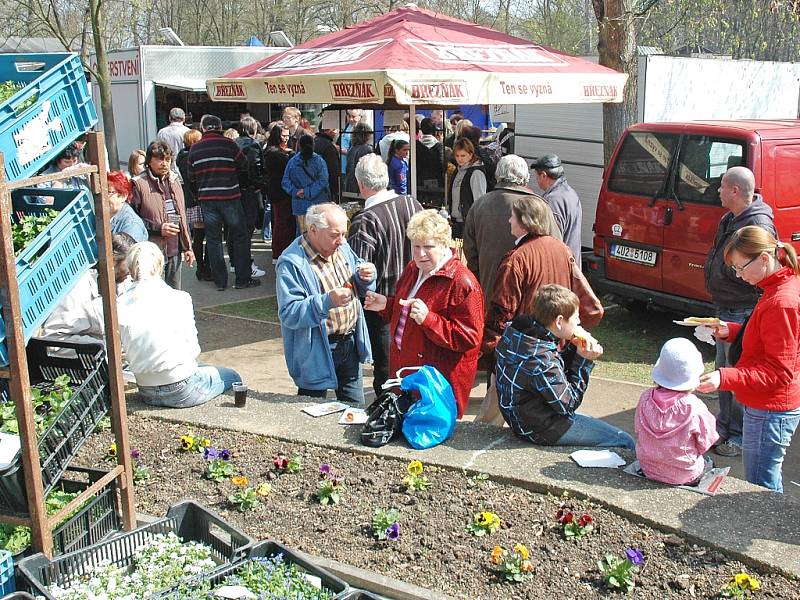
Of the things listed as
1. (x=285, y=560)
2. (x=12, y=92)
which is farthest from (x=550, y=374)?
(x=12, y=92)

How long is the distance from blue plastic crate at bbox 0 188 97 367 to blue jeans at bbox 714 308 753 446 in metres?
4.35

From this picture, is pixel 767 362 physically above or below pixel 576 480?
above

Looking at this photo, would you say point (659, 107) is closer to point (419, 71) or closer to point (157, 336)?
point (419, 71)

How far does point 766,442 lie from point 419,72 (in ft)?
14.6

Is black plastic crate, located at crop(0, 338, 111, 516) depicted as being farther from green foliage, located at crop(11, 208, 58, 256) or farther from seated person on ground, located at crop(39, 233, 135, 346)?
seated person on ground, located at crop(39, 233, 135, 346)

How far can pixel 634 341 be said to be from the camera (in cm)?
874

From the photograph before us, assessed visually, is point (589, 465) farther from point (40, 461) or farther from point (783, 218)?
point (783, 218)

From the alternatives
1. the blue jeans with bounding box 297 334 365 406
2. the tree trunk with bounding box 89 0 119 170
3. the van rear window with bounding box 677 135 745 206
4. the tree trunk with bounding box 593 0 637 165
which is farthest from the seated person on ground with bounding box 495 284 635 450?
the tree trunk with bounding box 89 0 119 170

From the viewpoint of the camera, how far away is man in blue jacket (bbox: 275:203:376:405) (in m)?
5.25

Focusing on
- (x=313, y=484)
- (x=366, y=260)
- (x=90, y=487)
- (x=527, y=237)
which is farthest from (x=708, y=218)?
(x=90, y=487)

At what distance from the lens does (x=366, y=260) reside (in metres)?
6.33

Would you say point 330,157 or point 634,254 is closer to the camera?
point 634,254

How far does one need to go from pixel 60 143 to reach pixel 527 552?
2546 millimetres

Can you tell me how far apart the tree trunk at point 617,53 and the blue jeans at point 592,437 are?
658cm
